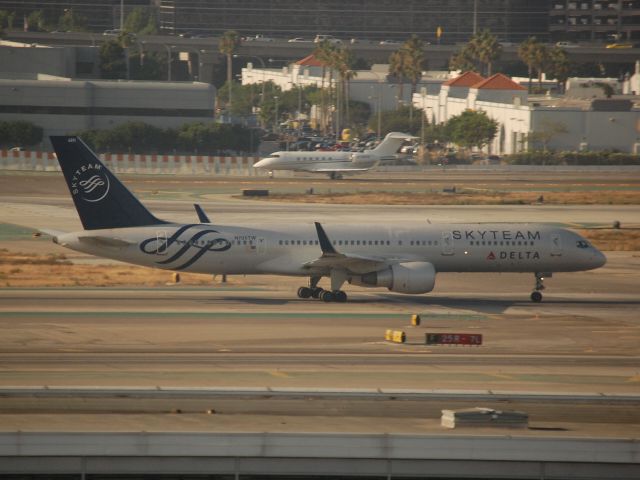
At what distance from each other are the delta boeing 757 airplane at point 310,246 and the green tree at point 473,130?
307 feet

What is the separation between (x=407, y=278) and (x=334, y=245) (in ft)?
13.8

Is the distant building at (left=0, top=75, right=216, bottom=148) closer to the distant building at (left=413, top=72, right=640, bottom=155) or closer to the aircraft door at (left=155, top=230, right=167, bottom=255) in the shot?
the distant building at (left=413, top=72, right=640, bottom=155)

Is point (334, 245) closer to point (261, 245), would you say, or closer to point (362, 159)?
point (261, 245)

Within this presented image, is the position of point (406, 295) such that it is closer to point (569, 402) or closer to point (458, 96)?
point (569, 402)

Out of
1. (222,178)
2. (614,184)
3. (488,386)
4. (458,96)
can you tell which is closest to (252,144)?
(222,178)

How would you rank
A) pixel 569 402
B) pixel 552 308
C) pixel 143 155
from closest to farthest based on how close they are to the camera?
1. pixel 569 402
2. pixel 552 308
3. pixel 143 155

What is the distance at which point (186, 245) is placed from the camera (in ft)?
181

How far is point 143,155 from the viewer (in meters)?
138

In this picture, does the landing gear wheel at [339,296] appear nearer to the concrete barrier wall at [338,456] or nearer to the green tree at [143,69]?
the concrete barrier wall at [338,456]

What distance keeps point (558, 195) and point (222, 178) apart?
117 ft

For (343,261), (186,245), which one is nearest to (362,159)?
(343,261)

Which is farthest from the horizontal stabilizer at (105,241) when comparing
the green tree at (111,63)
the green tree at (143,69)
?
the green tree at (143,69)

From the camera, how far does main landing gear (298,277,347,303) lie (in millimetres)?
57125

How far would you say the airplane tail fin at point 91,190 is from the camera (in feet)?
181
